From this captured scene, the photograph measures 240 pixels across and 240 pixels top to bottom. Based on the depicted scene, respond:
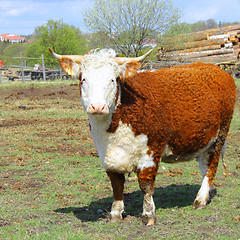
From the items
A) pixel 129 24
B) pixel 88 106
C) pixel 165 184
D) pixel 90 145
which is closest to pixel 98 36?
pixel 129 24

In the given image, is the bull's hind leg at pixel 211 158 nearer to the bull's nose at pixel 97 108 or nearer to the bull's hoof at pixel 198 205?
the bull's hoof at pixel 198 205

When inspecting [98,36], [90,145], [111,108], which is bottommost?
[90,145]

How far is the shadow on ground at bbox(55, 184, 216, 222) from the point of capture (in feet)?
17.4

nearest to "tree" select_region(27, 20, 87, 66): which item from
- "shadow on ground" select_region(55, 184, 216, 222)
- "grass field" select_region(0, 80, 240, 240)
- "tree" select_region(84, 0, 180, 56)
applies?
"tree" select_region(84, 0, 180, 56)

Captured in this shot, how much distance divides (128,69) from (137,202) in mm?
2323

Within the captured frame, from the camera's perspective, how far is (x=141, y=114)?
4621 mm

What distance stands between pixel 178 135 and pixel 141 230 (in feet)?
4.47

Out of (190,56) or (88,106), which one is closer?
(88,106)

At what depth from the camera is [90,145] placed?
982 cm

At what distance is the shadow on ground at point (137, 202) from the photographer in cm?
530

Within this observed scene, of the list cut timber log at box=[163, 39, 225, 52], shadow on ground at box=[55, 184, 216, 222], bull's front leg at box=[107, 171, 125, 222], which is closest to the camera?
bull's front leg at box=[107, 171, 125, 222]

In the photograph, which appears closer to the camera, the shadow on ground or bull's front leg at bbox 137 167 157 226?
bull's front leg at bbox 137 167 157 226

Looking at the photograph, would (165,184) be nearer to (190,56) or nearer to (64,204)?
(64,204)

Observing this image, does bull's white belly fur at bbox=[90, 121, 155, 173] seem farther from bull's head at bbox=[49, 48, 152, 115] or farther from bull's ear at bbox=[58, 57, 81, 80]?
bull's ear at bbox=[58, 57, 81, 80]
